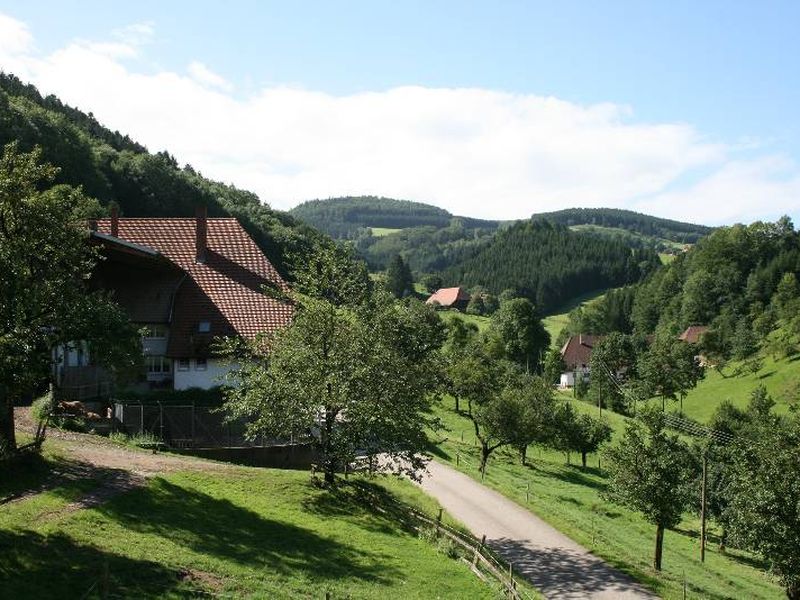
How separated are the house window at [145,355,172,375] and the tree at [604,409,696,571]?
2521 cm

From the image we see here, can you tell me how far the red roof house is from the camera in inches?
1564

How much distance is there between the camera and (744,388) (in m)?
102

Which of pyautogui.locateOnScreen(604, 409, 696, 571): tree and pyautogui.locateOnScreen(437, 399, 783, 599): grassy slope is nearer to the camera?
pyautogui.locateOnScreen(437, 399, 783, 599): grassy slope

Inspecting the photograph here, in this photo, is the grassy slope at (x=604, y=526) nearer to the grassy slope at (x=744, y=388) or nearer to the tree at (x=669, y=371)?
the tree at (x=669, y=371)

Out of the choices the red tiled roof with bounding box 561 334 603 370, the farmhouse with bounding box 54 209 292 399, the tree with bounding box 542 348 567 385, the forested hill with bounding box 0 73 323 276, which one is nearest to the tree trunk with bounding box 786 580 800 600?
the farmhouse with bounding box 54 209 292 399

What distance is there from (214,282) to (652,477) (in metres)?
27.3

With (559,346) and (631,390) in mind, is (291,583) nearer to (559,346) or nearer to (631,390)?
(631,390)

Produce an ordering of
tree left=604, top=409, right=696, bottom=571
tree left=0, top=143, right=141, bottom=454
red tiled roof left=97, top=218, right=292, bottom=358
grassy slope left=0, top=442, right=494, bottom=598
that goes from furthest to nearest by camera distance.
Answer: red tiled roof left=97, top=218, right=292, bottom=358
tree left=604, top=409, right=696, bottom=571
tree left=0, top=143, right=141, bottom=454
grassy slope left=0, top=442, right=494, bottom=598

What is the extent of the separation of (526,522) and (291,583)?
18.5m

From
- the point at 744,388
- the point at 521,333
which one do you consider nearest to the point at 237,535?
the point at 744,388

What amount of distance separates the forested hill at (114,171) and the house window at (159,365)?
37625 mm

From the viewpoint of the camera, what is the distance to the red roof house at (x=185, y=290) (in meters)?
39.7

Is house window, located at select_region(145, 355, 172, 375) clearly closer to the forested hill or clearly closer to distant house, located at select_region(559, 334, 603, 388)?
the forested hill

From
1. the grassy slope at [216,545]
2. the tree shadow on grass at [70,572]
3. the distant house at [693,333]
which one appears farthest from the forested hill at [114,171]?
the distant house at [693,333]
